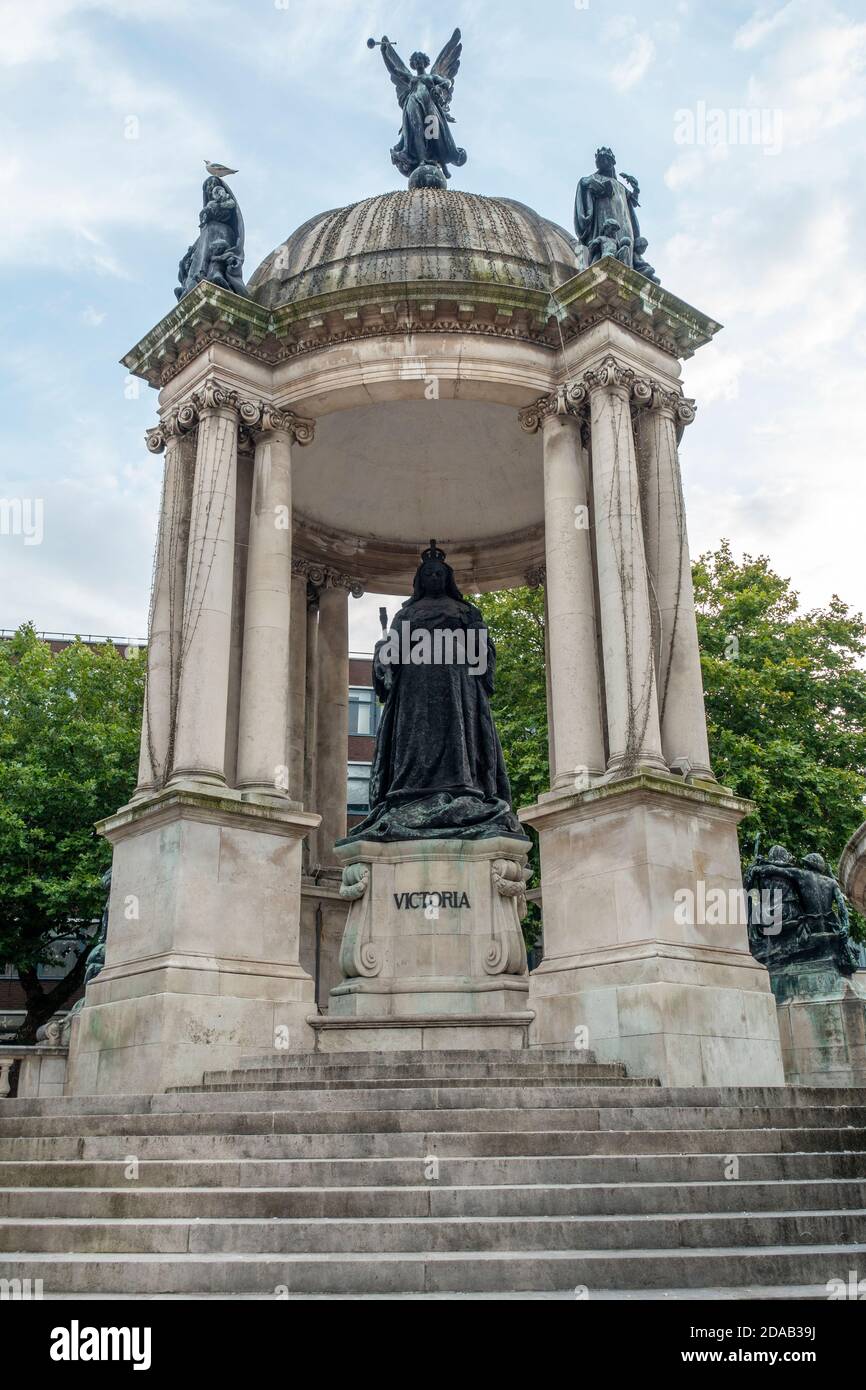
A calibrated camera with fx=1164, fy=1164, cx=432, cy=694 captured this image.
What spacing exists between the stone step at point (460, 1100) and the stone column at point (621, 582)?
440 cm

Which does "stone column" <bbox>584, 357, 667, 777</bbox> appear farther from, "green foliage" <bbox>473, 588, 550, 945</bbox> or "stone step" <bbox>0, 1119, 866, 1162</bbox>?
"green foliage" <bbox>473, 588, 550, 945</bbox>

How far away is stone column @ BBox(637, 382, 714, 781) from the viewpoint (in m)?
15.4

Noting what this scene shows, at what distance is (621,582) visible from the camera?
15094 mm

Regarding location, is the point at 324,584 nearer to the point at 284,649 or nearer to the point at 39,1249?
the point at 284,649

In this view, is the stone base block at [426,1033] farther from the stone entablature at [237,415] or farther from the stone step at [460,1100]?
the stone entablature at [237,415]

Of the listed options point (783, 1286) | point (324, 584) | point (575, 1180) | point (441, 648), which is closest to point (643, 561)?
point (441, 648)

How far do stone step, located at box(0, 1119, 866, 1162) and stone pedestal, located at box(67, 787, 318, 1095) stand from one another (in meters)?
3.88

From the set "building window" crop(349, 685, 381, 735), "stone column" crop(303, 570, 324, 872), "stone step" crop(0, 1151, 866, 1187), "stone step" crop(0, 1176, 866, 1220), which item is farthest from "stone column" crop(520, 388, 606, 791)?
"building window" crop(349, 685, 381, 735)

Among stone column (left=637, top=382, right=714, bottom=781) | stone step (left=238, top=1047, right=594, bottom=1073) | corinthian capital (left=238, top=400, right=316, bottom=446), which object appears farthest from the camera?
corinthian capital (left=238, top=400, right=316, bottom=446)

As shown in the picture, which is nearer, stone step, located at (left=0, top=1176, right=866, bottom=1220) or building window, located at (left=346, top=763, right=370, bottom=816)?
stone step, located at (left=0, top=1176, right=866, bottom=1220)

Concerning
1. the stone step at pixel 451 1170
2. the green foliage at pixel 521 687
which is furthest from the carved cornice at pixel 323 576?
the stone step at pixel 451 1170

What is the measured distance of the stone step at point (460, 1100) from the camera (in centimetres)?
992

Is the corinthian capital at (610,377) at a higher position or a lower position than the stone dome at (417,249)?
lower

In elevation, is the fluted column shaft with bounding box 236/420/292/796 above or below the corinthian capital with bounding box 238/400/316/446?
below
